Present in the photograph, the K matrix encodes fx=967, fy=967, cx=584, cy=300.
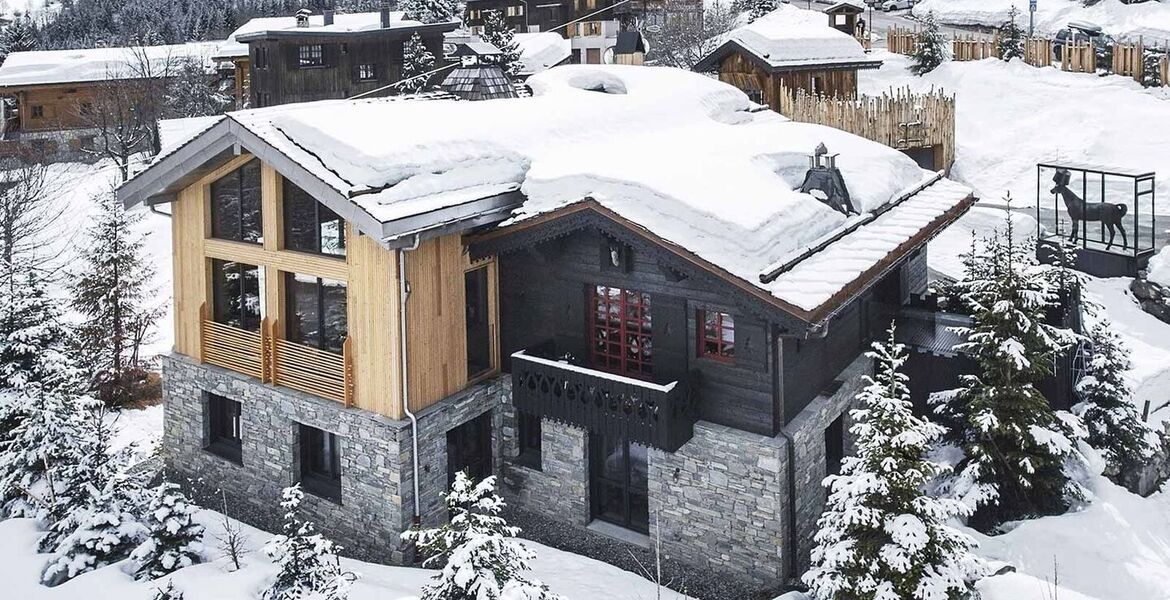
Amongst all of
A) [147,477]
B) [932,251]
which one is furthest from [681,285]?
[932,251]

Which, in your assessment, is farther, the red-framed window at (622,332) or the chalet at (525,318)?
the red-framed window at (622,332)

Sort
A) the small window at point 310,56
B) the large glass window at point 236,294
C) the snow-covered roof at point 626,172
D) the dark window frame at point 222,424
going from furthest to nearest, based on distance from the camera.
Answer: the small window at point 310,56, the dark window frame at point 222,424, the large glass window at point 236,294, the snow-covered roof at point 626,172

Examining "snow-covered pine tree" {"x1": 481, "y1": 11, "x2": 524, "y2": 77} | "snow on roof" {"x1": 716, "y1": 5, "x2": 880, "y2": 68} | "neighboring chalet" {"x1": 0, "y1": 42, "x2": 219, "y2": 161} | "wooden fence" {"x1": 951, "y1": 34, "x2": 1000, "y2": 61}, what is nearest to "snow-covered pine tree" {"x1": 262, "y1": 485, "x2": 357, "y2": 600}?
"snow on roof" {"x1": 716, "y1": 5, "x2": 880, "y2": 68}

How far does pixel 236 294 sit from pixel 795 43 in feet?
78.0

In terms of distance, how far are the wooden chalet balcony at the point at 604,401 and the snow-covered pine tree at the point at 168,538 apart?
17.6 ft

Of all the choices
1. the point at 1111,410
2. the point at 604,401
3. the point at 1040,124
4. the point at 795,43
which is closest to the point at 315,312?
the point at 604,401

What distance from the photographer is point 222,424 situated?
18422 millimetres

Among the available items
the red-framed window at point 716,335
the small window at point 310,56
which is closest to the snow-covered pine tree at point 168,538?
the red-framed window at point 716,335

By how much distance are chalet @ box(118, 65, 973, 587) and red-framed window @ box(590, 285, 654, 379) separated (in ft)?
0.17

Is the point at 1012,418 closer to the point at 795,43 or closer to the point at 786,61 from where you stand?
the point at 786,61

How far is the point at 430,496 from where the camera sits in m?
15.5

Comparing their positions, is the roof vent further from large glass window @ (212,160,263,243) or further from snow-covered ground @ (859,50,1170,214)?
snow-covered ground @ (859,50,1170,214)

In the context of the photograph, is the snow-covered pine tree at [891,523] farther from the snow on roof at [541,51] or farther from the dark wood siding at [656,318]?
the snow on roof at [541,51]

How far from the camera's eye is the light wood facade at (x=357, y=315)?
49.0 feet
